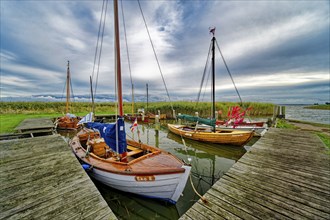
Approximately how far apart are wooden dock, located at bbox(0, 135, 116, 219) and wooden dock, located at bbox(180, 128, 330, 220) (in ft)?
7.31

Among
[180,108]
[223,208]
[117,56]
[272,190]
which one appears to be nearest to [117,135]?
[117,56]

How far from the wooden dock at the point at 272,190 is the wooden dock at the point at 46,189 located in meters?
2.23

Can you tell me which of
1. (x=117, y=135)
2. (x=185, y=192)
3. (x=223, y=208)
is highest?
(x=117, y=135)

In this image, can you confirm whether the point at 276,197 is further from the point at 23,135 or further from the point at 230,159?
the point at 23,135

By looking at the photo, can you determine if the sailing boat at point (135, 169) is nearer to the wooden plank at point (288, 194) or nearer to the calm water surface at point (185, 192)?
the calm water surface at point (185, 192)

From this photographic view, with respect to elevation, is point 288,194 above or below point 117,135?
below

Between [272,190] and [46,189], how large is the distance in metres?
5.83

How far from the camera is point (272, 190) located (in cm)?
363

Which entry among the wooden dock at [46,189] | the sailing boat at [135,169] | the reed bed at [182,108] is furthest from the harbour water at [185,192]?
the reed bed at [182,108]

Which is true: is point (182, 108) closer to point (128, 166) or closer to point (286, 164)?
point (286, 164)

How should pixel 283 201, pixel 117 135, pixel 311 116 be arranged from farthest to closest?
pixel 311 116 < pixel 117 135 < pixel 283 201

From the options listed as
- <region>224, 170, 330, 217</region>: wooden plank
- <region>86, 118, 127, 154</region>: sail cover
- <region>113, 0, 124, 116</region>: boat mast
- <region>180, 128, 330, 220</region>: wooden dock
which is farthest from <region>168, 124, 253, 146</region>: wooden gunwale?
<region>113, 0, 124, 116</region>: boat mast

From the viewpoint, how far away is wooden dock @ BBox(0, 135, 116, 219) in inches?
108

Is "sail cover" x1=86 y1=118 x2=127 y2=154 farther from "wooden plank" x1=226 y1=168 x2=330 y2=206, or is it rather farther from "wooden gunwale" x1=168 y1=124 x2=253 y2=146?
"wooden gunwale" x1=168 y1=124 x2=253 y2=146
